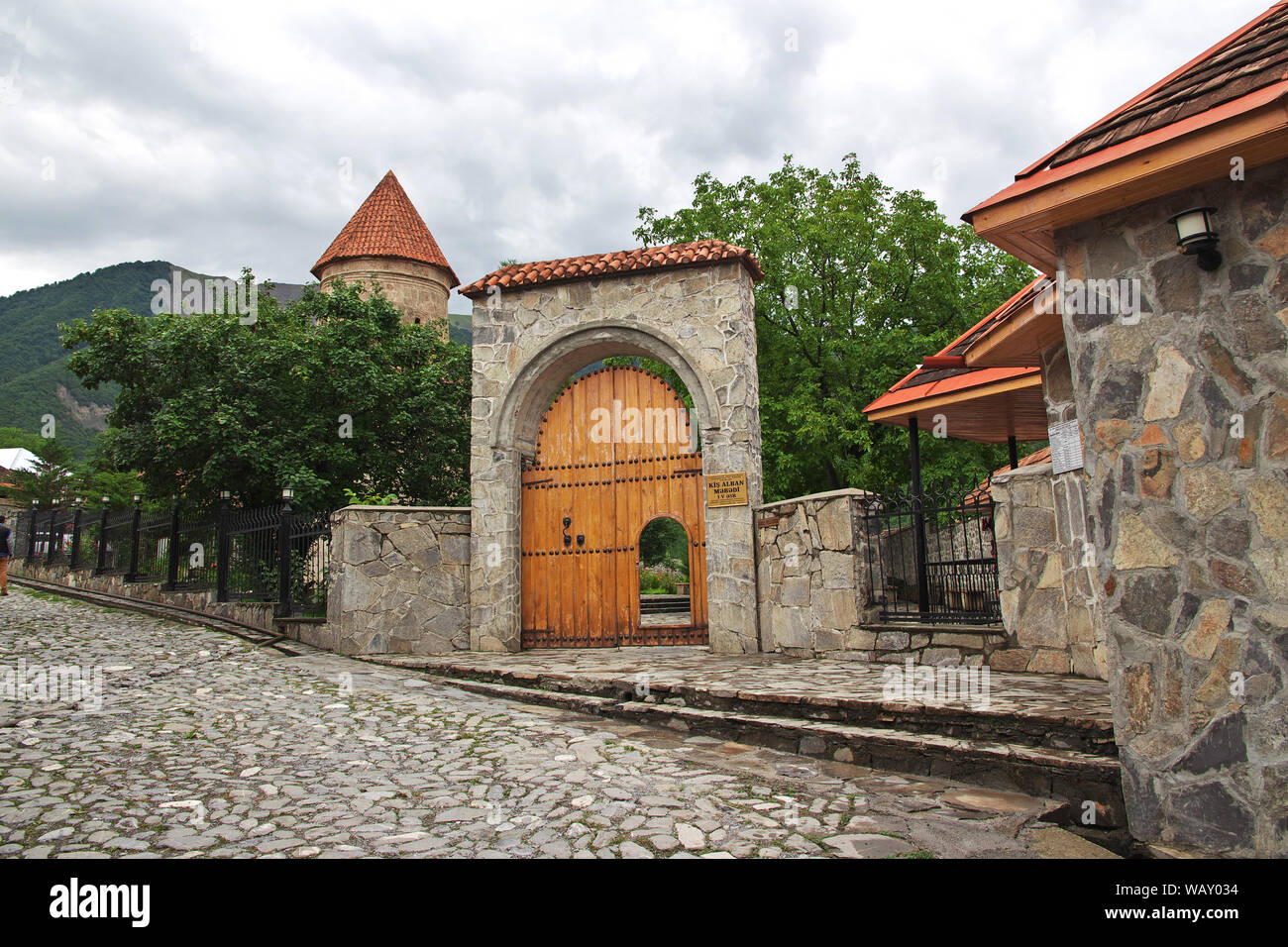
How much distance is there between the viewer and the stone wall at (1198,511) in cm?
326

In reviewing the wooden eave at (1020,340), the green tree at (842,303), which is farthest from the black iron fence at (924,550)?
the green tree at (842,303)

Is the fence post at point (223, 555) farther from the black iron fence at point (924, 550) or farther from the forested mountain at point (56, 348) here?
the forested mountain at point (56, 348)

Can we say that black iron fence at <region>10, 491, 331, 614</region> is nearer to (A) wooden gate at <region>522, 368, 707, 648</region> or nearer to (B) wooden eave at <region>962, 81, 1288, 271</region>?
(A) wooden gate at <region>522, 368, 707, 648</region>

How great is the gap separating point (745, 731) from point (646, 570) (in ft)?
71.1

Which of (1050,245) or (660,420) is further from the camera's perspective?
(660,420)

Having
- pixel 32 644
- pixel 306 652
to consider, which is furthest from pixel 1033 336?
pixel 32 644

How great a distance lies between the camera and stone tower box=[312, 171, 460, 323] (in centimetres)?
2258

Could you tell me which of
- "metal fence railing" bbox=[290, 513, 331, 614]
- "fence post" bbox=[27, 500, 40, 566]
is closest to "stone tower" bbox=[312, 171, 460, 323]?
"fence post" bbox=[27, 500, 40, 566]

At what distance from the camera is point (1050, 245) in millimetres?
4262

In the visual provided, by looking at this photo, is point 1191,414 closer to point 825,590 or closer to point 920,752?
point 920,752

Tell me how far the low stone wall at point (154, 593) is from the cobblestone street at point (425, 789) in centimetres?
380

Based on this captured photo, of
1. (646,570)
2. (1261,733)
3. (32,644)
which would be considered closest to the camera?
(1261,733)
